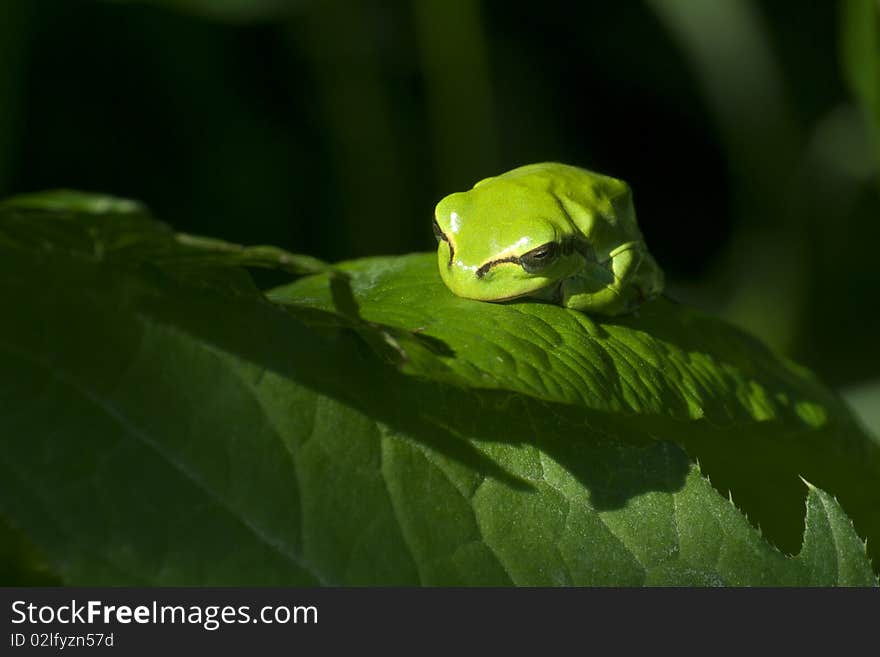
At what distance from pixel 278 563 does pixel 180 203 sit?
2803 mm

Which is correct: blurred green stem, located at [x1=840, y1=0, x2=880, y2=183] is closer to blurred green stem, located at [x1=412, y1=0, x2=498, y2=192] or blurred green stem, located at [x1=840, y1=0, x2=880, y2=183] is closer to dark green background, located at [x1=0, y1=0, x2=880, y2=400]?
dark green background, located at [x1=0, y1=0, x2=880, y2=400]

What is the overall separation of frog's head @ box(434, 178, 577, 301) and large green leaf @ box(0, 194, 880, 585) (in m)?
0.07

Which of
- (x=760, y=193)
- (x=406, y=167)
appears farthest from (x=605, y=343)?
(x=760, y=193)

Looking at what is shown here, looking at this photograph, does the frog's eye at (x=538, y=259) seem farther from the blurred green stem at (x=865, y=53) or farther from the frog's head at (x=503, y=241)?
the blurred green stem at (x=865, y=53)

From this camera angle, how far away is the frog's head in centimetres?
166

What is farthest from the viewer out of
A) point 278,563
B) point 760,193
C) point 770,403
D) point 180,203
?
point 760,193

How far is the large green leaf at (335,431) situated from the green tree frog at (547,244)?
0.07 meters

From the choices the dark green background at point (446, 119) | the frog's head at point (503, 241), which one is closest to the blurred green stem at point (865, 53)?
the dark green background at point (446, 119)

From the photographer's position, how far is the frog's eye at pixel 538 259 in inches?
66.6

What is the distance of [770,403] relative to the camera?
174 cm

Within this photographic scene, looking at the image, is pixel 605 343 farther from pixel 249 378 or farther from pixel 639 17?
pixel 639 17

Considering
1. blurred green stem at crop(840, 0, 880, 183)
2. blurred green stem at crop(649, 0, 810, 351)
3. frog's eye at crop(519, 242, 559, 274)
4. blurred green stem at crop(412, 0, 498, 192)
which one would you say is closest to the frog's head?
frog's eye at crop(519, 242, 559, 274)

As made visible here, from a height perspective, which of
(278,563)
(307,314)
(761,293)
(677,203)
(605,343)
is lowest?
(761,293)

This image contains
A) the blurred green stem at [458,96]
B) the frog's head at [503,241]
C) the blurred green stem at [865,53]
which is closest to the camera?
the frog's head at [503,241]
